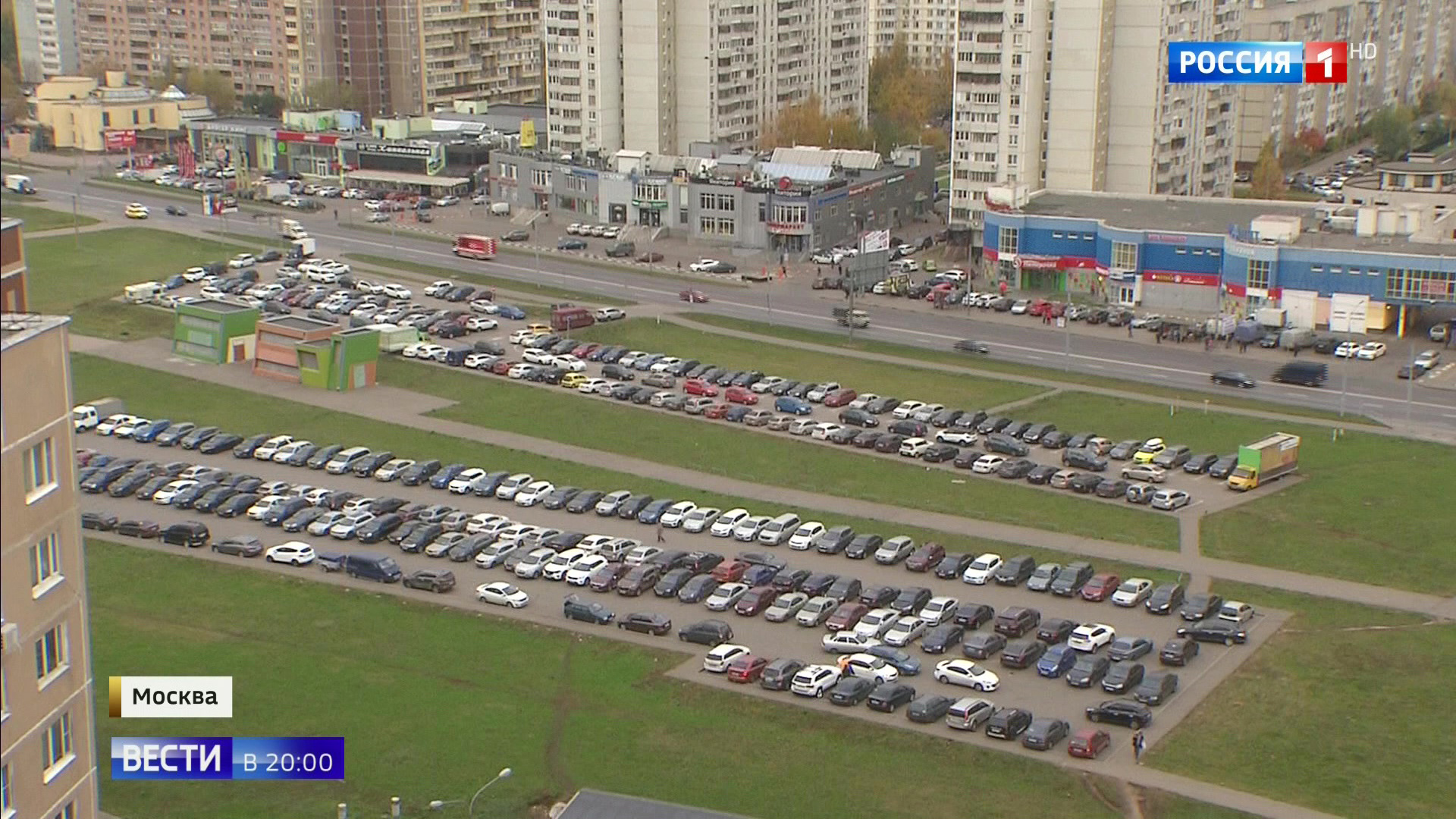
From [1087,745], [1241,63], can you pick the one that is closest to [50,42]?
[1241,63]

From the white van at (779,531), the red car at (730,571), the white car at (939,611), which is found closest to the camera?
the white car at (939,611)

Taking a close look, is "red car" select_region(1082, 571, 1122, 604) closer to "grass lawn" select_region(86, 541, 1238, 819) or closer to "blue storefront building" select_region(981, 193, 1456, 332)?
"grass lawn" select_region(86, 541, 1238, 819)

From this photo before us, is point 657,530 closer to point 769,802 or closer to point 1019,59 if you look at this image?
point 769,802

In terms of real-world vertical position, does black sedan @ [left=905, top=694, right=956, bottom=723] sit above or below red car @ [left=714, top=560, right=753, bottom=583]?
below

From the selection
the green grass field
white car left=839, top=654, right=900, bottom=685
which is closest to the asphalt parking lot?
white car left=839, top=654, right=900, bottom=685

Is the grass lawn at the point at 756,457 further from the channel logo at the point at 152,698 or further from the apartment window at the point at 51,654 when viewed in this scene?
the apartment window at the point at 51,654

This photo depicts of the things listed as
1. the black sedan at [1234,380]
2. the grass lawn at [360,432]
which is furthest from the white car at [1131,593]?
the black sedan at [1234,380]
